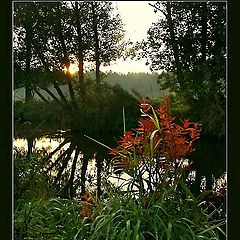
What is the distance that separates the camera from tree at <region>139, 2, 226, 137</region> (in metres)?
3.76

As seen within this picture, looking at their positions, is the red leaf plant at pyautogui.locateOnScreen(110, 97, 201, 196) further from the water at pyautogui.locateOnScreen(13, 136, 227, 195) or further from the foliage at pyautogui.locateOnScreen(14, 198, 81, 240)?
the water at pyautogui.locateOnScreen(13, 136, 227, 195)

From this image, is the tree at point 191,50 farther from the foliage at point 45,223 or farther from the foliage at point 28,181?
Result: the foliage at point 45,223

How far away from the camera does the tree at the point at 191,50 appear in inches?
148

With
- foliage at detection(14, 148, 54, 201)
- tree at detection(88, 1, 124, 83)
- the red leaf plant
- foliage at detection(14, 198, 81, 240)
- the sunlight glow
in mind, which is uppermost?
tree at detection(88, 1, 124, 83)

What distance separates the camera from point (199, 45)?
4.01 meters

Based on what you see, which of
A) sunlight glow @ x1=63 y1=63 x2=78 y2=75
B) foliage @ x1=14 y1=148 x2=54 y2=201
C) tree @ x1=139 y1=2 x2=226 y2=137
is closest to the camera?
foliage @ x1=14 y1=148 x2=54 y2=201

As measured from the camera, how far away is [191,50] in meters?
4.06

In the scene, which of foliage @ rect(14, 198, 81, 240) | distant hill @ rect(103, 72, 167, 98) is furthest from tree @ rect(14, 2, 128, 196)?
foliage @ rect(14, 198, 81, 240)

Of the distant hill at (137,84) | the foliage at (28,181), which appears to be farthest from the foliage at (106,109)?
Result: the foliage at (28,181)

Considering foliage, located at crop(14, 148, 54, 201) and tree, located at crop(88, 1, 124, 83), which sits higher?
tree, located at crop(88, 1, 124, 83)

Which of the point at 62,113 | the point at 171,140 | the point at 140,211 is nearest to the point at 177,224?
the point at 140,211
